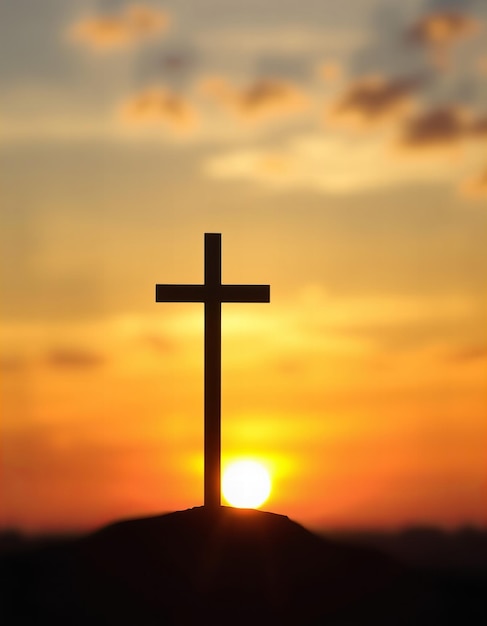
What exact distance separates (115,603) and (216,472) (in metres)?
3.14

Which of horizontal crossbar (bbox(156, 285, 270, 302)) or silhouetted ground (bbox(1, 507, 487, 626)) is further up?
horizontal crossbar (bbox(156, 285, 270, 302))

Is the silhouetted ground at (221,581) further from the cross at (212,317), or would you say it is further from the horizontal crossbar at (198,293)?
the horizontal crossbar at (198,293)

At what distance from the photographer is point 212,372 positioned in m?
24.3

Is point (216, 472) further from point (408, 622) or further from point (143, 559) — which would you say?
point (408, 622)

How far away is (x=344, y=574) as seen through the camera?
77.4ft

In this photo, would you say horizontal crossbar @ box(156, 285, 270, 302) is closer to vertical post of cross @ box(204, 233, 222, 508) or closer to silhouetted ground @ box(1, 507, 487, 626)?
vertical post of cross @ box(204, 233, 222, 508)

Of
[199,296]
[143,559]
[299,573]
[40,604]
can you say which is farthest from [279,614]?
[199,296]

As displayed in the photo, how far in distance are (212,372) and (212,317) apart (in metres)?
1.07

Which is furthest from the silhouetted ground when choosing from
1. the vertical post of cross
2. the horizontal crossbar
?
the horizontal crossbar

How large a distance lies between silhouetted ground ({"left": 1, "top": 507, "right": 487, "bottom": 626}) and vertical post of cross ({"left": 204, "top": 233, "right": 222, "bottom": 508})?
60cm

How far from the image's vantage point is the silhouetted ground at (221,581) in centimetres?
2211

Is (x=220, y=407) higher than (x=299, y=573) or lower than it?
higher

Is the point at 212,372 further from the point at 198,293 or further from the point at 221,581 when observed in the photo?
the point at 221,581

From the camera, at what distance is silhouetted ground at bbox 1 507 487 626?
870 inches
